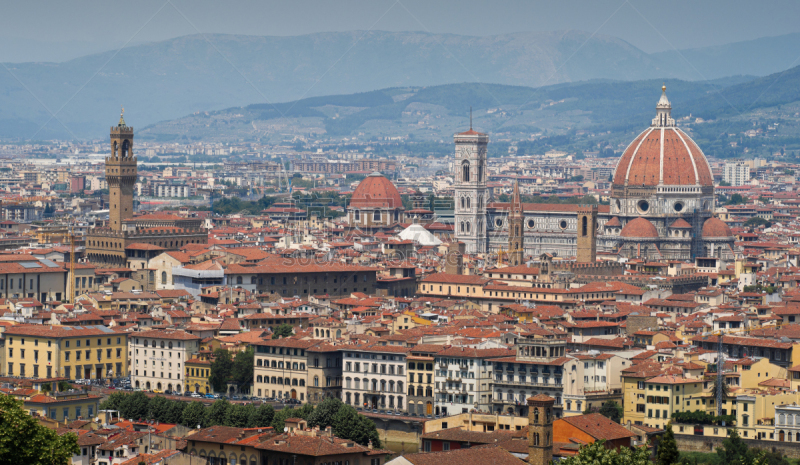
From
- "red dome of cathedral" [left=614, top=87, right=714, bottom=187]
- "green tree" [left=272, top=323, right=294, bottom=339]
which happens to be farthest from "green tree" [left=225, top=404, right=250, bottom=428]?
"red dome of cathedral" [left=614, top=87, right=714, bottom=187]

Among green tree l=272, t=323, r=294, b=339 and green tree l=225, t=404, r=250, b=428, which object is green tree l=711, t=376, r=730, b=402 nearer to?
green tree l=225, t=404, r=250, b=428

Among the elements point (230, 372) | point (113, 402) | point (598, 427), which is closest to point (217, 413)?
point (113, 402)

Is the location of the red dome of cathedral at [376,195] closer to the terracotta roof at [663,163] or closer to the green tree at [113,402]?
the terracotta roof at [663,163]

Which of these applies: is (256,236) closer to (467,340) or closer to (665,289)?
(665,289)

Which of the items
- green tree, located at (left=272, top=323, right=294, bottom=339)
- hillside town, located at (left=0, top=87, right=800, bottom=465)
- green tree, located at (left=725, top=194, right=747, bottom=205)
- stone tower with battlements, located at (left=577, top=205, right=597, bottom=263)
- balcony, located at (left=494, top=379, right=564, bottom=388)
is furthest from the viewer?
green tree, located at (left=725, top=194, right=747, bottom=205)

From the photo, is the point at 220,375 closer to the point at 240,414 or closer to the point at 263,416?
the point at 240,414

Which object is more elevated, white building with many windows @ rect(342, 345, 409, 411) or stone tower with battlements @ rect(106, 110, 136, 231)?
stone tower with battlements @ rect(106, 110, 136, 231)

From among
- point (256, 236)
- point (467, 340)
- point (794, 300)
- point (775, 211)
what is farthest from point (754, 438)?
point (775, 211)

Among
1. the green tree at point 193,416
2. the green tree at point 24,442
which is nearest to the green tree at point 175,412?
the green tree at point 193,416
